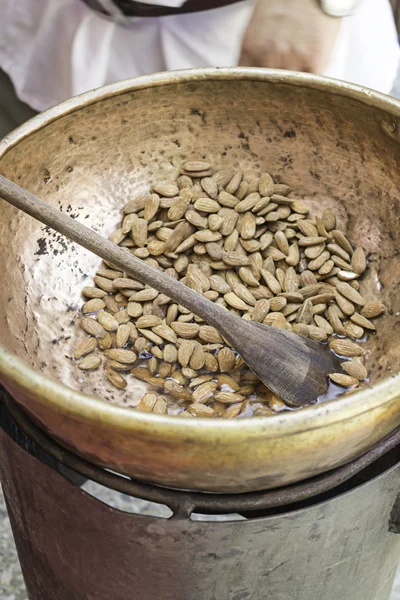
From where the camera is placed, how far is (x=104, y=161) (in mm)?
1138

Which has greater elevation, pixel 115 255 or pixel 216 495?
pixel 115 255

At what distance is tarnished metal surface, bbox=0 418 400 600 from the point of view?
781 millimetres

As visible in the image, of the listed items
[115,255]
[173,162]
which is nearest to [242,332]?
[115,255]

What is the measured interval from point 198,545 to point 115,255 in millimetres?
364

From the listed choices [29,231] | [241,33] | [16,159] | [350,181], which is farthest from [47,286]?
[241,33]

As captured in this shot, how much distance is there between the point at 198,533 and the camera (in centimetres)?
77

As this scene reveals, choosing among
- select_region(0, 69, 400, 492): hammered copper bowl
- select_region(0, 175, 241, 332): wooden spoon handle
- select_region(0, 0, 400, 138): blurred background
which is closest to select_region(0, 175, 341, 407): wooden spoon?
select_region(0, 175, 241, 332): wooden spoon handle

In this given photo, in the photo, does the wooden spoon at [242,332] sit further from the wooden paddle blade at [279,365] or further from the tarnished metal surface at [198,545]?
the tarnished metal surface at [198,545]

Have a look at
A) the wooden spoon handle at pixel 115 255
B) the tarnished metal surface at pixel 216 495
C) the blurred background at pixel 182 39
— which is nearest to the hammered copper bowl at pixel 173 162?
the tarnished metal surface at pixel 216 495

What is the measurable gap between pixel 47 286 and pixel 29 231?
0.09 metres

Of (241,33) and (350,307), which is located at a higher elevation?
(241,33)

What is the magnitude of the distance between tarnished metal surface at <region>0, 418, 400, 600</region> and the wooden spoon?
0.51 feet

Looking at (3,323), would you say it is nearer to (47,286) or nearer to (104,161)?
(47,286)

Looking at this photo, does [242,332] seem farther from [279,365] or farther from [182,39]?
[182,39]
